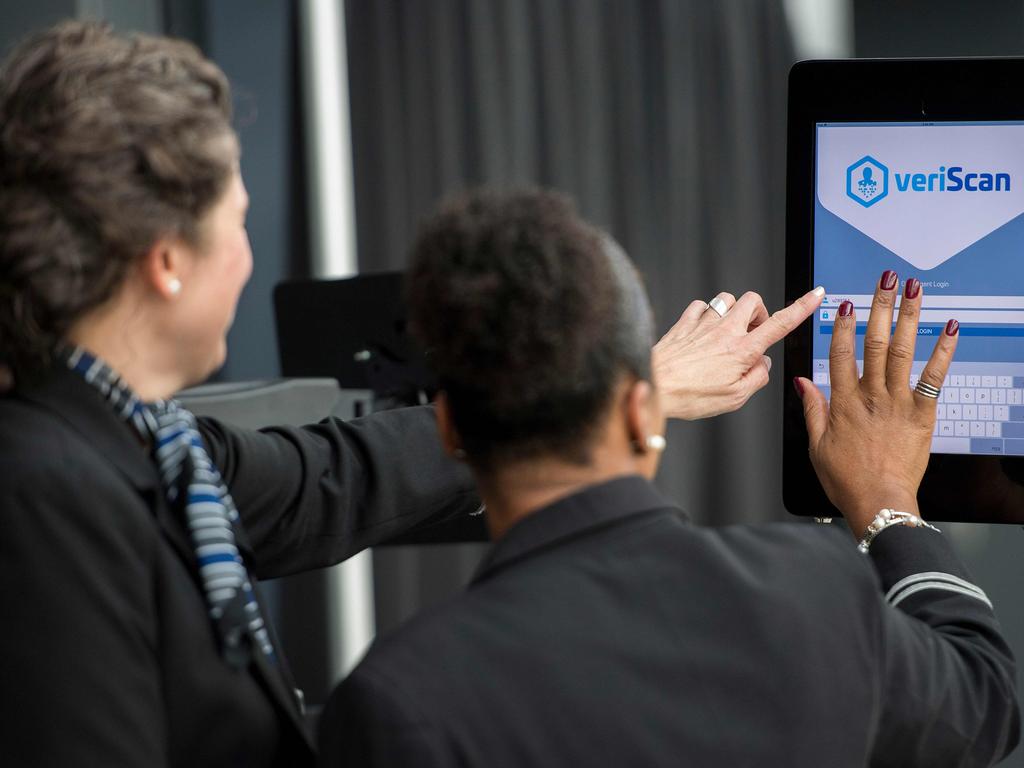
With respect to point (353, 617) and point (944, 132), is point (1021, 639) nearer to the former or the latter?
point (944, 132)

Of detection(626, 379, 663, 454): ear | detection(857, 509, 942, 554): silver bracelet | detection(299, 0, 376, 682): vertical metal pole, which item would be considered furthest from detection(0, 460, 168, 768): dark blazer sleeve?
detection(299, 0, 376, 682): vertical metal pole

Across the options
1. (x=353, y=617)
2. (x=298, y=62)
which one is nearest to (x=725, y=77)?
(x=298, y=62)

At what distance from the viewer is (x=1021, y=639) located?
60.4 inches

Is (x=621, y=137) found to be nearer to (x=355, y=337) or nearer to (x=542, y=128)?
(x=542, y=128)

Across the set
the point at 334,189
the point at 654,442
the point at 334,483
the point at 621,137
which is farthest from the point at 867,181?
the point at 334,189

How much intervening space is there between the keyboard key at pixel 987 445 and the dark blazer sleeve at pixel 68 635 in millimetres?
847

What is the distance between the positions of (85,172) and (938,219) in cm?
82

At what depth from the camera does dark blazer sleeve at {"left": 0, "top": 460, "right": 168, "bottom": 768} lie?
78cm

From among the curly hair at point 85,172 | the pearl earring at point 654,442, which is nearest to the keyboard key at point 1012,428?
the pearl earring at point 654,442

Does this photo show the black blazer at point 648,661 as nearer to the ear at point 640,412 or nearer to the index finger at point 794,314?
the ear at point 640,412

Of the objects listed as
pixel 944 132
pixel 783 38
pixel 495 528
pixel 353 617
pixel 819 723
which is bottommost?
pixel 353 617

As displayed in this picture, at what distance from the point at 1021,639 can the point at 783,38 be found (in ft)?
6.42

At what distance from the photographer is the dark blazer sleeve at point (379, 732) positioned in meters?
0.67

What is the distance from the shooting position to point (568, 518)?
766 mm
